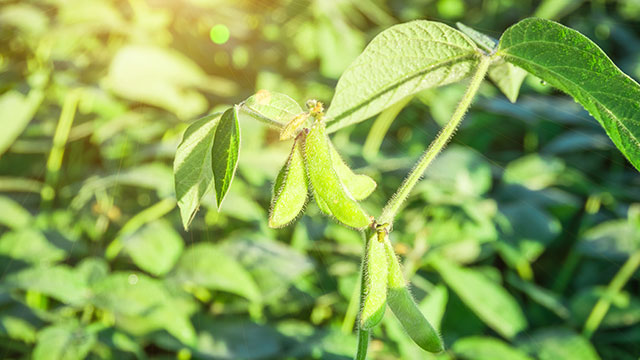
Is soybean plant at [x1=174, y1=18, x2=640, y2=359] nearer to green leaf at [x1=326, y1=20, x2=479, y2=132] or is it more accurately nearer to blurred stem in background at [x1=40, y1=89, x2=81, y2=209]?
green leaf at [x1=326, y1=20, x2=479, y2=132]

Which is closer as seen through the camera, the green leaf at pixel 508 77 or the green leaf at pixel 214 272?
the green leaf at pixel 508 77

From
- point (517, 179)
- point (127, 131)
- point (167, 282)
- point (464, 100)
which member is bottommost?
point (167, 282)

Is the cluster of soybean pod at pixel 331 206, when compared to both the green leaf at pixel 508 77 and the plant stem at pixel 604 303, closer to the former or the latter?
the green leaf at pixel 508 77

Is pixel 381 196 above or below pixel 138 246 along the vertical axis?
above

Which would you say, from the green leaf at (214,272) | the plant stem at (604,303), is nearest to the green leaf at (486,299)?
the plant stem at (604,303)

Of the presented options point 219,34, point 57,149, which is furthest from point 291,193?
point 219,34

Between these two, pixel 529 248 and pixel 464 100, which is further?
pixel 529 248

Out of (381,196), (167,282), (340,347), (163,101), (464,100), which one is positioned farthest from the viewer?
(163,101)

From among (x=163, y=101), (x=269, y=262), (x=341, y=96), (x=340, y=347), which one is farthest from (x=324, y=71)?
(x=341, y=96)

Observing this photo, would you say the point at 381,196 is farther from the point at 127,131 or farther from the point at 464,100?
the point at 464,100

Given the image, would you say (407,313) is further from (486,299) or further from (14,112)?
(14,112)
